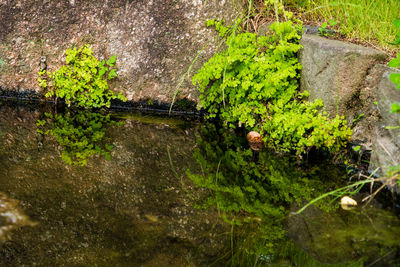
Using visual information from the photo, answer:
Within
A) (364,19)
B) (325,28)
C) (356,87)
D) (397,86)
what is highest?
(364,19)

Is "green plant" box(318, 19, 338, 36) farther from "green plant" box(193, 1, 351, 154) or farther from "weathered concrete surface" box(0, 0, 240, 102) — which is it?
"weathered concrete surface" box(0, 0, 240, 102)

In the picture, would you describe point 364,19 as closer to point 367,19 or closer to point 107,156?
point 367,19

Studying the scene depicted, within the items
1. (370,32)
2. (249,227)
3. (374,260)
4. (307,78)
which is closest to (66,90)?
(307,78)

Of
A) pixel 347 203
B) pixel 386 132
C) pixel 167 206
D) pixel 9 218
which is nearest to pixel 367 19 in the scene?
pixel 386 132

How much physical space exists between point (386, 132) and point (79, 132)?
289 cm

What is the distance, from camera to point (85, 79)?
4.75 m

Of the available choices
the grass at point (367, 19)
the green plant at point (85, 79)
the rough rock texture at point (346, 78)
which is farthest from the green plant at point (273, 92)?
the green plant at point (85, 79)

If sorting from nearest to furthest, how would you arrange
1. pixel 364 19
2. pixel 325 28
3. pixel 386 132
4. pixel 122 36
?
pixel 386 132 < pixel 364 19 < pixel 325 28 < pixel 122 36

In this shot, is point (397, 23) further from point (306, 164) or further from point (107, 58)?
point (107, 58)

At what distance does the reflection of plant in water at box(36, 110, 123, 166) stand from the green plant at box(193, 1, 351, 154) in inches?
46.5

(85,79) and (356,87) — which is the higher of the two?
(356,87)

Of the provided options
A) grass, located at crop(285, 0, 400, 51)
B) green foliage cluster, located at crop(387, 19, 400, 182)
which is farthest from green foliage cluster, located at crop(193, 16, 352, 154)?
green foliage cluster, located at crop(387, 19, 400, 182)

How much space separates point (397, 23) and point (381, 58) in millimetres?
505

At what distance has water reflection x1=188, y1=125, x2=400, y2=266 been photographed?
252cm
